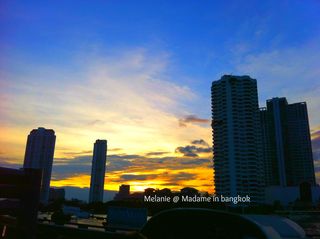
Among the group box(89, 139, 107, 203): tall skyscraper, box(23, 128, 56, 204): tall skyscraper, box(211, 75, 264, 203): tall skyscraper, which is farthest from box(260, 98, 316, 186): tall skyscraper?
box(23, 128, 56, 204): tall skyscraper

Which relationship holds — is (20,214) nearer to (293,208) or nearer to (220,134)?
(220,134)

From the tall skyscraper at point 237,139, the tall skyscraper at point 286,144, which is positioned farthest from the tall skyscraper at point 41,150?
the tall skyscraper at point 286,144

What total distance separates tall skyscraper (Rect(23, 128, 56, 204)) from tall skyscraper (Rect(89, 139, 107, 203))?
48.0 metres

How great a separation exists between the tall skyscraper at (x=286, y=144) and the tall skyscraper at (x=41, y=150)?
113404 mm

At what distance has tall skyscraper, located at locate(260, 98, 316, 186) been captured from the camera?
175 metres

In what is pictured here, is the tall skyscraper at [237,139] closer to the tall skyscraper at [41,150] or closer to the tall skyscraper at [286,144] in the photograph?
the tall skyscraper at [286,144]

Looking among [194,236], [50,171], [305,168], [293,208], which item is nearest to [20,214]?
[194,236]

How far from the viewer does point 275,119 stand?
17875 cm

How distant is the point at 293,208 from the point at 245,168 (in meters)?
31.5

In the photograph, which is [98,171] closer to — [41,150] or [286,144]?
[41,150]

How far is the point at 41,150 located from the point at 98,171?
5454 cm

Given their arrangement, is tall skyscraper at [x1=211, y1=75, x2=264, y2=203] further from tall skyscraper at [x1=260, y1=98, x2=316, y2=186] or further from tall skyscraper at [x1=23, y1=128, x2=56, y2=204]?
tall skyscraper at [x1=23, y1=128, x2=56, y2=204]

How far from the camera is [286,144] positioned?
583 ft

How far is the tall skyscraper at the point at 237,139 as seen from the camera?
13175cm
